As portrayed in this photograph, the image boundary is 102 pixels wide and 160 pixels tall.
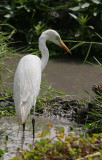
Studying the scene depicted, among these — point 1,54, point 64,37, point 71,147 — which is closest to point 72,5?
point 64,37

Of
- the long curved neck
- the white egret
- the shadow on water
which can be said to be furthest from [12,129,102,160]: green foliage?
the long curved neck

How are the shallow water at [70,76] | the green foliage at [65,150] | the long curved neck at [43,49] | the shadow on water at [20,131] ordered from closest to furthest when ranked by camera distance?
the green foliage at [65,150], the shadow on water at [20,131], the long curved neck at [43,49], the shallow water at [70,76]

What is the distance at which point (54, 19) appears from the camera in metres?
8.99

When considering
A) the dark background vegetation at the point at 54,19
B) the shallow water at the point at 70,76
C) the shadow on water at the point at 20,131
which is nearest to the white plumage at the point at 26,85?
the shadow on water at the point at 20,131

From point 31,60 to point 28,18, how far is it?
162 inches

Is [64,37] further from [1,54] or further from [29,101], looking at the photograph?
[29,101]

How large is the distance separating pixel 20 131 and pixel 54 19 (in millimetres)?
4569

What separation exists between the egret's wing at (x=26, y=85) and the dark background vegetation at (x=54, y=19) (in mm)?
3189

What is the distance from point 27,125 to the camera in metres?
5.23

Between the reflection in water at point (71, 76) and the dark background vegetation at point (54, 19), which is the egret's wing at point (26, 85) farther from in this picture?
the dark background vegetation at point (54, 19)

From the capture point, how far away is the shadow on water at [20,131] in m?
4.39

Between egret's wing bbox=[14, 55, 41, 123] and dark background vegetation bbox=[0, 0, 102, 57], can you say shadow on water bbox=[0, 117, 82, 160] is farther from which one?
dark background vegetation bbox=[0, 0, 102, 57]

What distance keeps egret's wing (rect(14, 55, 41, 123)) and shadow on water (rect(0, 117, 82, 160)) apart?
32cm

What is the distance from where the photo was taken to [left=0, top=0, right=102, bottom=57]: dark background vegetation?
8.30 m
